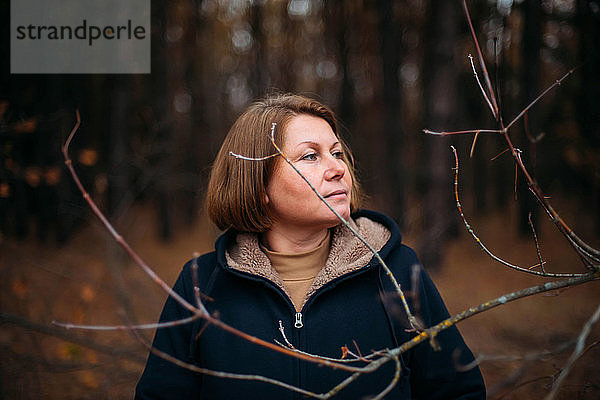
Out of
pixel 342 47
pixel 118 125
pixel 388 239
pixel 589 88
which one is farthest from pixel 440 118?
pixel 342 47

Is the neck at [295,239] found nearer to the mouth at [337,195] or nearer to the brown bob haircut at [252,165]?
the brown bob haircut at [252,165]

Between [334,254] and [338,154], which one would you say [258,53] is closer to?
[338,154]

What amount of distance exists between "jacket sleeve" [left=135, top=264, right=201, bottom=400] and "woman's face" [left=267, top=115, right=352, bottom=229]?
61 centimetres

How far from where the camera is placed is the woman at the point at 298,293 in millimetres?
1730

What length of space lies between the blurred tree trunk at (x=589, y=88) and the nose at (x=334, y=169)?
8.33 m

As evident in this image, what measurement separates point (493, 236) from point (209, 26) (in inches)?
465

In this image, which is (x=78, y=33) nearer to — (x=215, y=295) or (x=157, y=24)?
(x=215, y=295)

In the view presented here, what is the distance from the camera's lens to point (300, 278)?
6.25 ft

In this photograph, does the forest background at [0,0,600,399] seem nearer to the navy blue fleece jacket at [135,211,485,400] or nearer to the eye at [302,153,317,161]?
the navy blue fleece jacket at [135,211,485,400]

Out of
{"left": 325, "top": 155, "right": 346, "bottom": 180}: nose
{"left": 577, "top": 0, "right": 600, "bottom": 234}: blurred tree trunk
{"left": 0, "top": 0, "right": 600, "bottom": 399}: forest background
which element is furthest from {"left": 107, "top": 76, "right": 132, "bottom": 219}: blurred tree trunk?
{"left": 577, "top": 0, "right": 600, "bottom": 234}: blurred tree trunk

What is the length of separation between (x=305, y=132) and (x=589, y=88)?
388 inches

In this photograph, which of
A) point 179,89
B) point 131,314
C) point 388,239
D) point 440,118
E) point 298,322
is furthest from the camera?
point 179,89

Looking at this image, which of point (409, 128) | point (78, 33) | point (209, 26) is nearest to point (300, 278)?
point (78, 33)

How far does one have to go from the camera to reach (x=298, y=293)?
1858 millimetres
